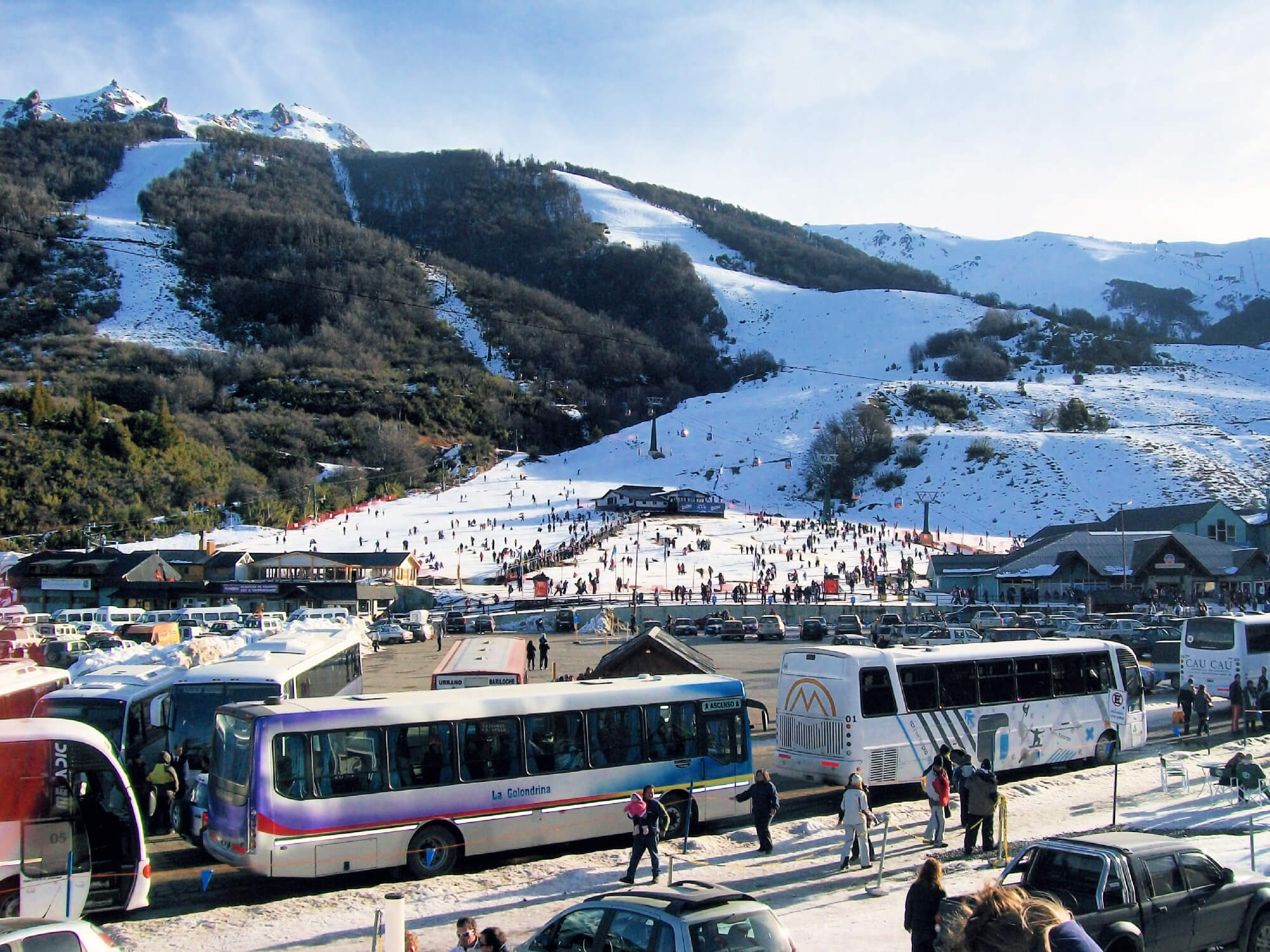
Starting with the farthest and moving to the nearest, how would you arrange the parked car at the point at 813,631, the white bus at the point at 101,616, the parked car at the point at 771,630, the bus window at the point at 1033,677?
the parked car at the point at 771,630 < the parked car at the point at 813,631 < the white bus at the point at 101,616 < the bus window at the point at 1033,677

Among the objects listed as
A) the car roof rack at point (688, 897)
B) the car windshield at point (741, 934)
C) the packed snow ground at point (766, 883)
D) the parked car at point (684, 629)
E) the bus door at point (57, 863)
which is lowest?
the parked car at point (684, 629)

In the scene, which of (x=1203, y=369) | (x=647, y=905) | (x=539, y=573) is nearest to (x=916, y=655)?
(x=647, y=905)

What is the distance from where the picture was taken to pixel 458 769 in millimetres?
10883

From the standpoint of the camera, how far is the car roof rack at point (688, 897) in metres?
5.84

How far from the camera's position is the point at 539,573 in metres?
50.4

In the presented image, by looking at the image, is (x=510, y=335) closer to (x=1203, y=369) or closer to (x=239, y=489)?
(x=239, y=489)

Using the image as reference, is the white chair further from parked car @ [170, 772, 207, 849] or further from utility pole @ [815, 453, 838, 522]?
utility pole @ [815, 453, 838, 522]

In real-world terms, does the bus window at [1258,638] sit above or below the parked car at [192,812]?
above

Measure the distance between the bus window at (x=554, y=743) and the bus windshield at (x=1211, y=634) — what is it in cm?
1446

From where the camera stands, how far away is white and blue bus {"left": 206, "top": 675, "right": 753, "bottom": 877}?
32.9ft

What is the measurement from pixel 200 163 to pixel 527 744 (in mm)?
197044

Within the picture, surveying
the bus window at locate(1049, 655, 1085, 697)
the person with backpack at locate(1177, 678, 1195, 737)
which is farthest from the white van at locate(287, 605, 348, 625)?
the person with backpack at locate(1177, 678, 1195, 737)

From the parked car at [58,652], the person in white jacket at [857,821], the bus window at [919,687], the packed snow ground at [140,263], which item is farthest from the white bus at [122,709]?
the packed snow ground at [140,263]

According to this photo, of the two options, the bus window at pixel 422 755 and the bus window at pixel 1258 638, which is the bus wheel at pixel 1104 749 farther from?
the bus window at pixel 422 755
